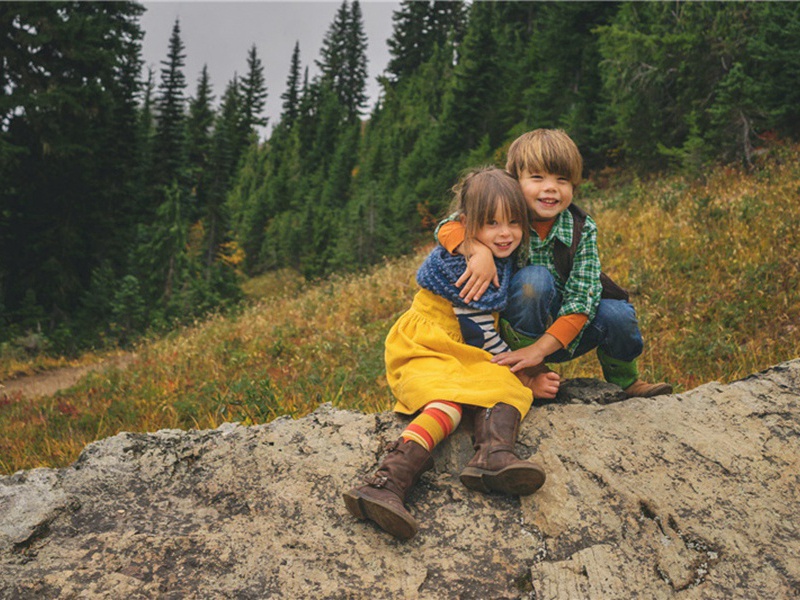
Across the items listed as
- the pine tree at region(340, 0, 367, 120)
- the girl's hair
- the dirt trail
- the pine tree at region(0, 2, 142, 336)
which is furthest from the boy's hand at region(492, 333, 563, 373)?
the pine tree at region(340, 0, 367, 120)

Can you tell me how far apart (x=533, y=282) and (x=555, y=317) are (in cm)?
36

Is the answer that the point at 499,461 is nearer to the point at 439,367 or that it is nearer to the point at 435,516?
the point at 435,516

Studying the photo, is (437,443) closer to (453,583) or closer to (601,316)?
(453,583)

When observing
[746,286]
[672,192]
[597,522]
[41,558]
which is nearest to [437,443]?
[597,522]

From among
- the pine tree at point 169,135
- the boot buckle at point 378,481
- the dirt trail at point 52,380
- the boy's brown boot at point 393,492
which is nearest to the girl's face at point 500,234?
the boy's brown boot at point 393,492

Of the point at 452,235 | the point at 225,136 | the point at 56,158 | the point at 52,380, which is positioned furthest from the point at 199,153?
the point at 452,235

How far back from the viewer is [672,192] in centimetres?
1054

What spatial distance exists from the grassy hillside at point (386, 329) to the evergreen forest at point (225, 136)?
2611 millimetres

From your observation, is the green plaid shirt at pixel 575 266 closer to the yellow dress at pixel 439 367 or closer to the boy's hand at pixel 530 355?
the boy's hand at pixel 530 355

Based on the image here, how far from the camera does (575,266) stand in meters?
2.82

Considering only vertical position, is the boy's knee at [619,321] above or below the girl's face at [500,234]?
below

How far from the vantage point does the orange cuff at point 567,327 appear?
8.86 ft

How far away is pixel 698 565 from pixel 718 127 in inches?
489

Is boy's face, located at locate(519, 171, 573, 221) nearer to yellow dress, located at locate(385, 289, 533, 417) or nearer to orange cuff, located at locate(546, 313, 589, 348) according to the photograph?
orange cuff, located at locate(546, 313, 589, 348)
